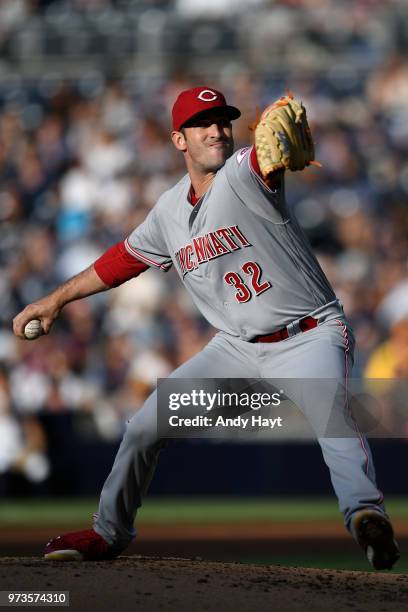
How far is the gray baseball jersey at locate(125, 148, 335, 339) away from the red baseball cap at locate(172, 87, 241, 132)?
26 cm

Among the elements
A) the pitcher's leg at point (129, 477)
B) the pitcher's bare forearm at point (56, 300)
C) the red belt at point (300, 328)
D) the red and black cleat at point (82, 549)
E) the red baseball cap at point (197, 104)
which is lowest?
the red and black cleat at point (82, 549)

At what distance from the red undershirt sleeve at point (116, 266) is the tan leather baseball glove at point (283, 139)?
1.06 meters

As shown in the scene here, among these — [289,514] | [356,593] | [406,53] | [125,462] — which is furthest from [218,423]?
[406,53]

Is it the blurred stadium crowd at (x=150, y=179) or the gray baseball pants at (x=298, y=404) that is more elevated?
the blurred stadium crowd at (x=150, y=179)

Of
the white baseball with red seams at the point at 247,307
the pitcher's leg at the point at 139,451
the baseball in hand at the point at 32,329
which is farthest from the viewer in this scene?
the baseball in hand at the point at 32,329

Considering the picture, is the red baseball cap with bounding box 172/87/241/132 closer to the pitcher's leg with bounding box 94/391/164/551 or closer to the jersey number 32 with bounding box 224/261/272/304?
the jersey number 32 with bounding box 224/261/272/304

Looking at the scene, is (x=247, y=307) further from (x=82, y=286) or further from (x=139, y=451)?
(x=82, y=286)

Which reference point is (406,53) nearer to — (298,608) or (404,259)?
(404,259)

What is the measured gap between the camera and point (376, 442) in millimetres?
9078

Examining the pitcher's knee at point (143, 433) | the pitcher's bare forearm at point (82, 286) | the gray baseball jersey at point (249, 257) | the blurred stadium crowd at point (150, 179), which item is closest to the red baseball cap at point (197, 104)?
the gray baseball jersey at point (249, 257)

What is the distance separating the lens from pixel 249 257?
4348mm

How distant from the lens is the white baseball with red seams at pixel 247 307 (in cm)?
420

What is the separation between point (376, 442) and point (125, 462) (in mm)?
4847

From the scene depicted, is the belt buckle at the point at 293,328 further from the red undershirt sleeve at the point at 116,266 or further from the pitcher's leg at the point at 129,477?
the red undershirt sleeve at the point at 116,266
